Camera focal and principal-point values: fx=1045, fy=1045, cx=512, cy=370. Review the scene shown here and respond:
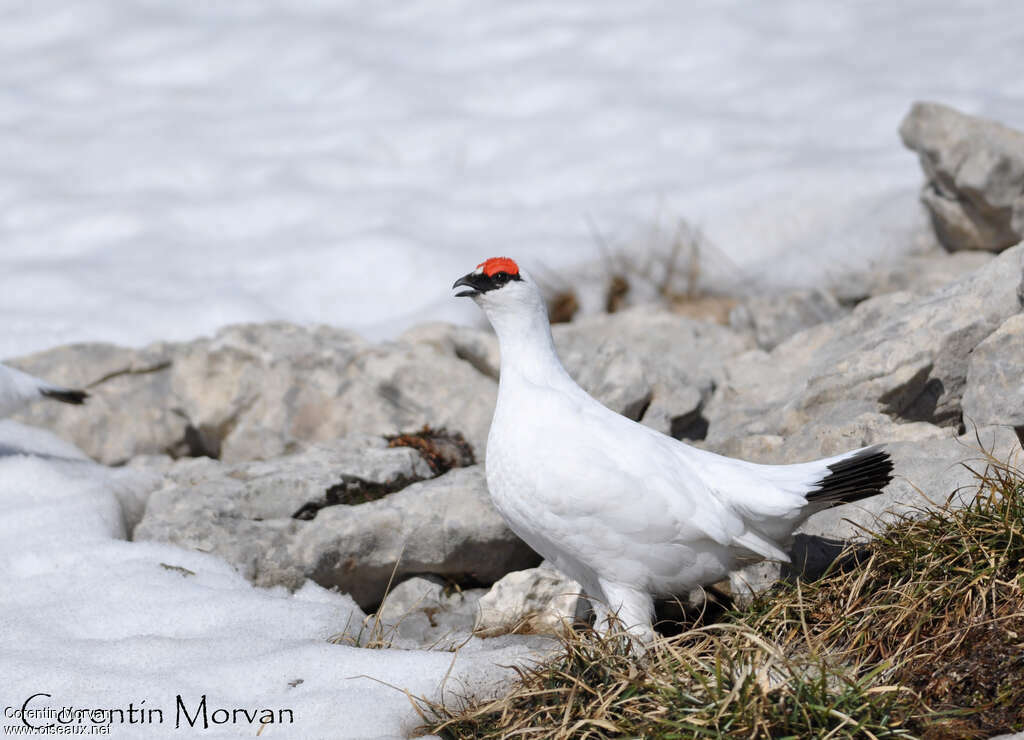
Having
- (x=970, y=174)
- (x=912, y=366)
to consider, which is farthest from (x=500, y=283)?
(x=970, y=174)

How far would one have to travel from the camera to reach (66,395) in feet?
17.3

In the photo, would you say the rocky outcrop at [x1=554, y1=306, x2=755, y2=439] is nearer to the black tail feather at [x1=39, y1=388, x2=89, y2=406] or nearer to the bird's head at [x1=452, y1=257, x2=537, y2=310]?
the bird's head at [x1=452, y1=257, x2=537, y2=310]

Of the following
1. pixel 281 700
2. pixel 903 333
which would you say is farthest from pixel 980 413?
pixel 281 700

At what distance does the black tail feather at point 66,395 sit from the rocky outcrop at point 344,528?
1.34m

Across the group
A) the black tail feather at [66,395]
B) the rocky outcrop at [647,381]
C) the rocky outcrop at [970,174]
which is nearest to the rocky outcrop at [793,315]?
the rocky outcrop at [647,381]

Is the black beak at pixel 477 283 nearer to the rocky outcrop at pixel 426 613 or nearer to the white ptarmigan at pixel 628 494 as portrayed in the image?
the white ptarmigan at pixel 628 494

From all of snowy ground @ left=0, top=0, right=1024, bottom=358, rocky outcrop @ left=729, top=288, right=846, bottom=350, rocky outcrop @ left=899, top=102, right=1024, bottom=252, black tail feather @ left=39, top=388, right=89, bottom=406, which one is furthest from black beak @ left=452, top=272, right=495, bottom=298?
snowy ground @ left=0, top=0, right=1024, bottom=358

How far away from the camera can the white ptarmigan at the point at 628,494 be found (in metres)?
2.96

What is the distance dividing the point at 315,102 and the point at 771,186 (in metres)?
4.96

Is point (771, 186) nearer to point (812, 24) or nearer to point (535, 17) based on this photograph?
point (812, 24)

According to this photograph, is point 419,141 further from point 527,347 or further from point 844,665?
point 844,665

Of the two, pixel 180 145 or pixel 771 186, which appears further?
pixel 180 145

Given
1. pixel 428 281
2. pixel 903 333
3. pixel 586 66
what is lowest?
pixel 428 281

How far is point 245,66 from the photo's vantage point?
11.5 meters
